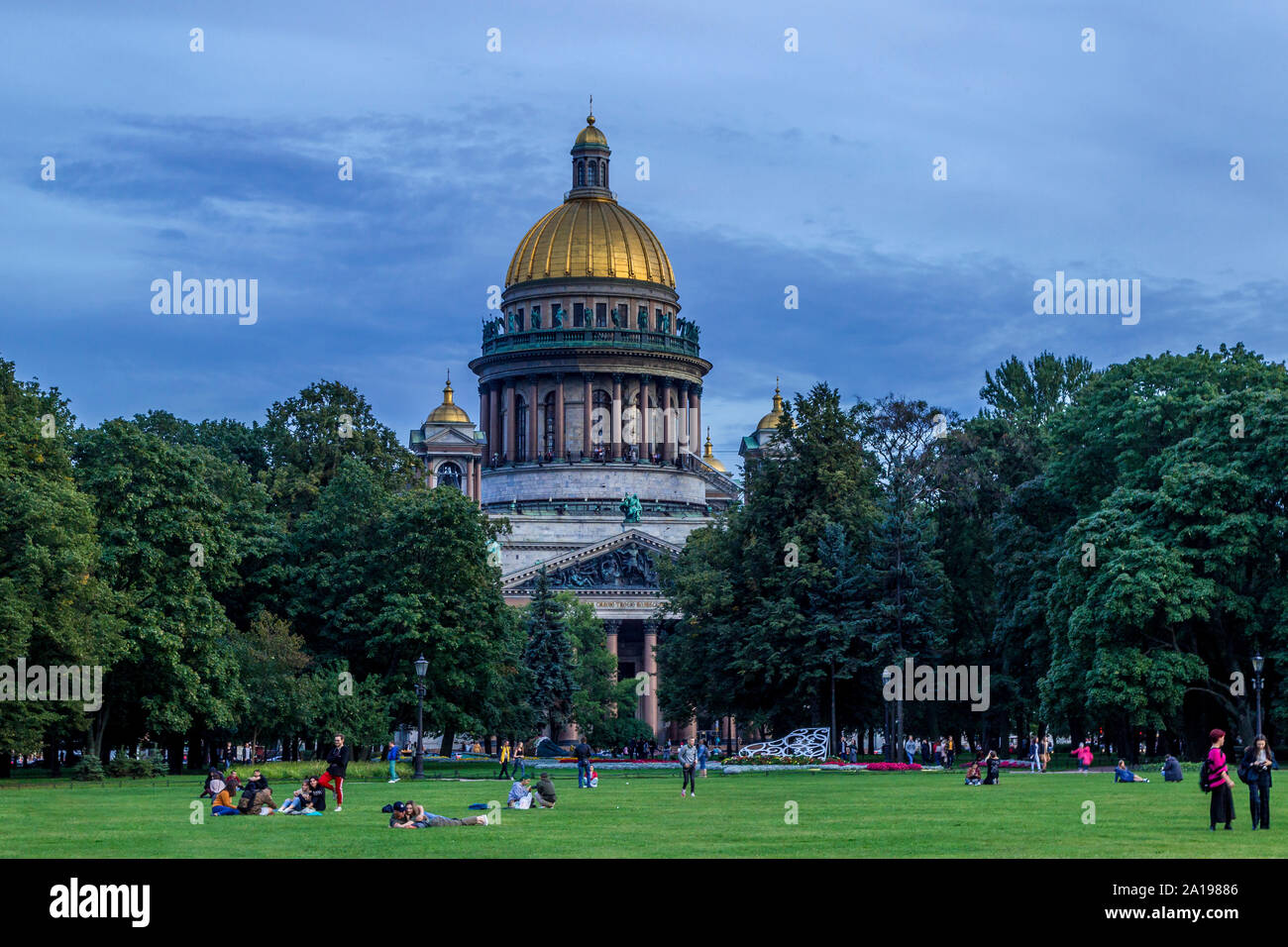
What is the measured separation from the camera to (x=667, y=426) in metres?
146

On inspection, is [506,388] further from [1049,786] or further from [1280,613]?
[1049,786]

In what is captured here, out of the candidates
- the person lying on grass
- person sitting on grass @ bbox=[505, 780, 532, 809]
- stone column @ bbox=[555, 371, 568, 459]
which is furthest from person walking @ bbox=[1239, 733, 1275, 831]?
stone column @ bbox=[555, 371, 568, 459]

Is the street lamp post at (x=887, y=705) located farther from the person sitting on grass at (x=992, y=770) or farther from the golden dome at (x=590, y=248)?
the golden dome at (x=590, y=248)

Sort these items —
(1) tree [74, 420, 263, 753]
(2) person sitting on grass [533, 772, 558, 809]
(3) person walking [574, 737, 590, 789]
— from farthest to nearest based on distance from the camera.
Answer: (1) tree [74, 420, 263, 753]
(3) person walking [574, 737, 590, 789]
(2) person sitting on grass [533, 772, 558, 809]

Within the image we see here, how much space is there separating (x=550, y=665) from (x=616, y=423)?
54.9m

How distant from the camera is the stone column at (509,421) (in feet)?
475

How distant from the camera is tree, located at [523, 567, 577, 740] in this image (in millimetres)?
89625

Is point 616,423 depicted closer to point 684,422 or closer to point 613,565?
point 684,422

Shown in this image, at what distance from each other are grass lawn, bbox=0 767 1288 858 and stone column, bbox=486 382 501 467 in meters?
99.8

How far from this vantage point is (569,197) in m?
148

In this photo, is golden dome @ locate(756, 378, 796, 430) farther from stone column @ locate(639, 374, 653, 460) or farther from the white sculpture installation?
the white sculpture installation

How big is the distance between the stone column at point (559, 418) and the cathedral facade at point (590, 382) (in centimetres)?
10
